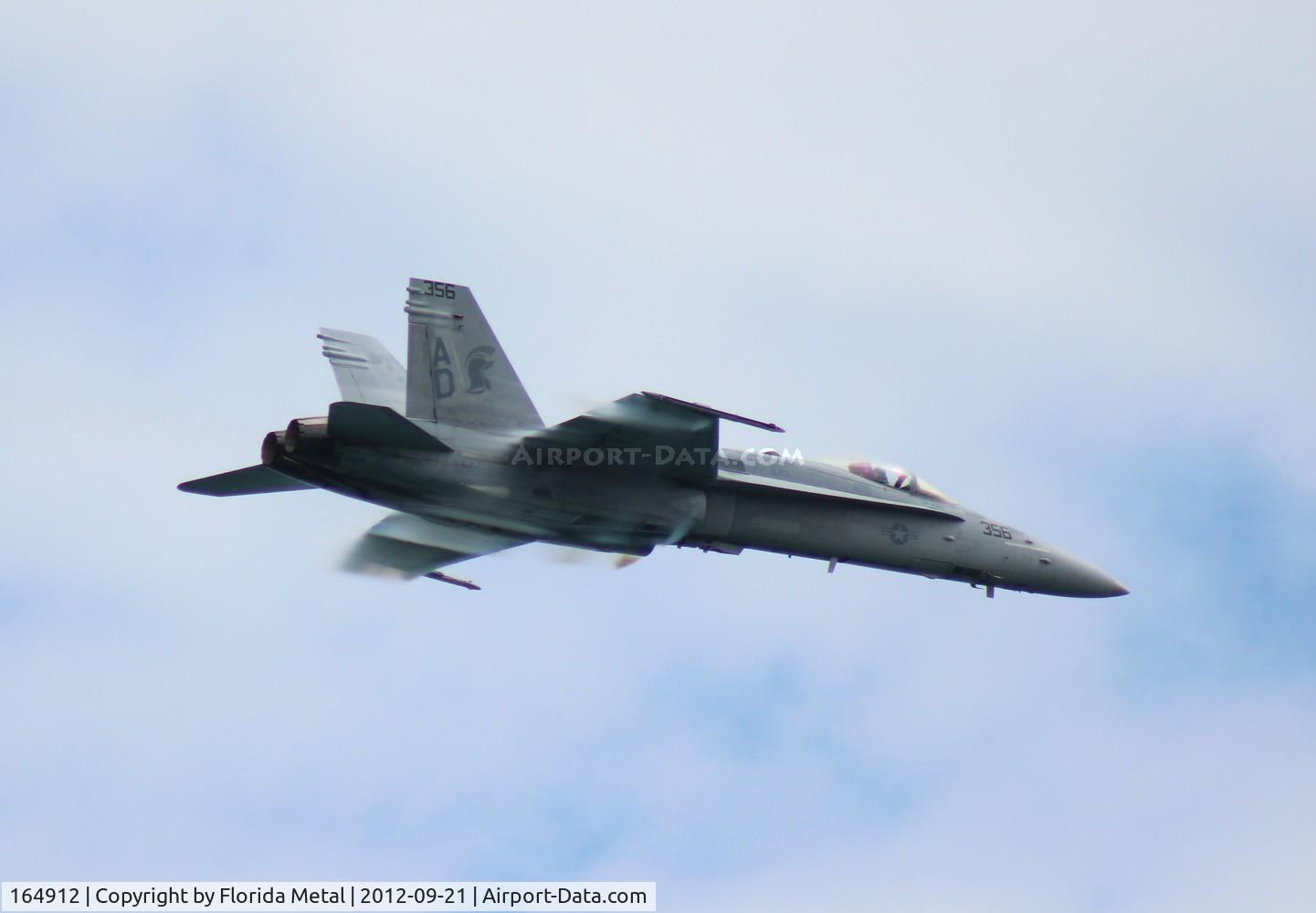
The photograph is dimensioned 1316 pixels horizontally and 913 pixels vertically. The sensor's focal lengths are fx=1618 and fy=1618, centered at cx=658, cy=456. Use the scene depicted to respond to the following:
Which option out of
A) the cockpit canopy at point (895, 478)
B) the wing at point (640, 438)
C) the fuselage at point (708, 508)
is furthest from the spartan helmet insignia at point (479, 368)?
the cockpit canopy at point (895, 478)

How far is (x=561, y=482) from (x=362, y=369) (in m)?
4.55

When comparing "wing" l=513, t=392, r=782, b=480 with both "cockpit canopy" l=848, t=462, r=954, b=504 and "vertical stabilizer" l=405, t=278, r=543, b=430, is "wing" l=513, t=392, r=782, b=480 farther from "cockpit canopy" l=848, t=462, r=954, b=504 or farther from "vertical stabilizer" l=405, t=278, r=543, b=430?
"cockpit canopy" l=848, t=462, r=954, b=504

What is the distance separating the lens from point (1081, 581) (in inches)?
940

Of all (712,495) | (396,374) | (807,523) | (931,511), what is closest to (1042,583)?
(931,511)

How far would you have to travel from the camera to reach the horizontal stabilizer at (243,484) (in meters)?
21.4

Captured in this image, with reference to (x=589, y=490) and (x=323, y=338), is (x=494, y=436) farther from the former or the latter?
(x=323, y=338)

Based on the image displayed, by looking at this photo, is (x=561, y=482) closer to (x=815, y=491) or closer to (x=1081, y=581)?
(x=815, y=491)

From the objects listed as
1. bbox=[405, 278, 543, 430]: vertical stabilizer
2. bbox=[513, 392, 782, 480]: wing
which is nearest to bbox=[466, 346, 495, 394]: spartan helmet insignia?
bbox=[405, 278, 543, 430]: vertical stabilizer

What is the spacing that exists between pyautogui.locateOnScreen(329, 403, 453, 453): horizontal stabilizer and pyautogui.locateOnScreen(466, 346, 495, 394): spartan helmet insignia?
1.12 m

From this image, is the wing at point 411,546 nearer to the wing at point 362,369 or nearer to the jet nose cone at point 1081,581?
the wing at point 362,369

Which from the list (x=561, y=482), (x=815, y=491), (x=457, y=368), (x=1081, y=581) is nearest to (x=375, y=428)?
(x=457, y=368)

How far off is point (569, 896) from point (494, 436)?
5.94 meters

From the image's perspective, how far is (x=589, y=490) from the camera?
2122 cm

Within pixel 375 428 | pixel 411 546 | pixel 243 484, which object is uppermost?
pixel 375 428
